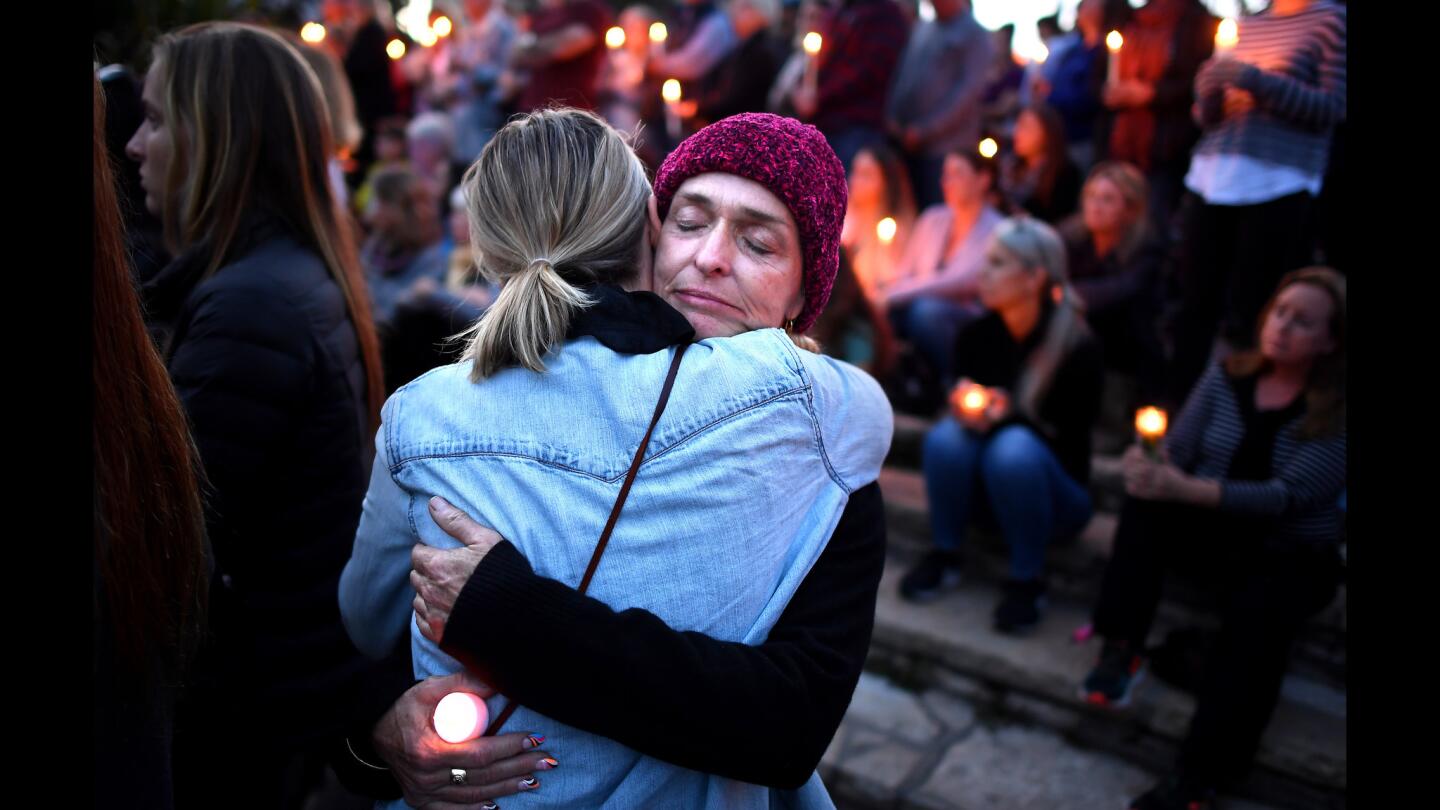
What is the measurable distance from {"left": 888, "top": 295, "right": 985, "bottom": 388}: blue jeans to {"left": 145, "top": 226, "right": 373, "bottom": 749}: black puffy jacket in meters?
3.72

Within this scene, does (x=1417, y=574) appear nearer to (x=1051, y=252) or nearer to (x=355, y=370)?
(x=355, y=370)

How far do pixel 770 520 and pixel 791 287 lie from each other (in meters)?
0.59

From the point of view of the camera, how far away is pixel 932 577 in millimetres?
4258

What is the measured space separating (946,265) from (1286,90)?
1.95 m

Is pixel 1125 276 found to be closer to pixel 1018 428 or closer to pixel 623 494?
pixel 1018 428

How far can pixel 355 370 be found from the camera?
2383mm

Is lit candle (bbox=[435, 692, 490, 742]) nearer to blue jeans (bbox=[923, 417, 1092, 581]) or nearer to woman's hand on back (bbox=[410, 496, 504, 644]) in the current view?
woman's hand on back (bbox=[410, 496, 504, 644])

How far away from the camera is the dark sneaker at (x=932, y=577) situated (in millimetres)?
4215

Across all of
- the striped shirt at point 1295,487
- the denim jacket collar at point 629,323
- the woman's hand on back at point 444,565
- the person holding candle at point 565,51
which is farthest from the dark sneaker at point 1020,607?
the person holding candle at point 565,51

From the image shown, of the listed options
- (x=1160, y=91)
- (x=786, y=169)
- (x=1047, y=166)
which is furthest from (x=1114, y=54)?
(x=786, y=169)

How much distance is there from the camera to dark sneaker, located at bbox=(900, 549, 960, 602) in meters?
4.21

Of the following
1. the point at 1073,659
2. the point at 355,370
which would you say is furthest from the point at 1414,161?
the point at 1073,659

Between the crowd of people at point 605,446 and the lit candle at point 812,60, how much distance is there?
1.89 m

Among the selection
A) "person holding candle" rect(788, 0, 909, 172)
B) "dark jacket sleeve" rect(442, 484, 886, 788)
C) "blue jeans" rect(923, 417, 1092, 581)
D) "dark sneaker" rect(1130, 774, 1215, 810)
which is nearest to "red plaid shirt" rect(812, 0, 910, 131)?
Result: "person holding candle" rect(788, 0, 909, 172)
